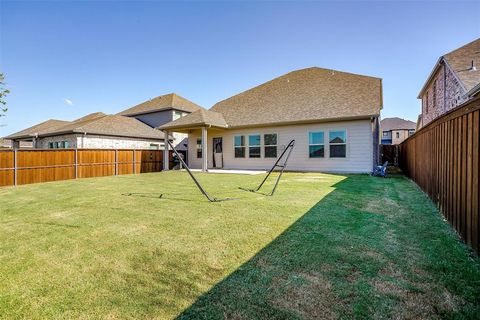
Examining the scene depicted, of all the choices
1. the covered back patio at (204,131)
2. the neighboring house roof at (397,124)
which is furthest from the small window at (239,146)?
the neighboring house roof at (397,124)

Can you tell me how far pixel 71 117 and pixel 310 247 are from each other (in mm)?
35210

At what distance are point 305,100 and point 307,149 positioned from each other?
11.3 ft

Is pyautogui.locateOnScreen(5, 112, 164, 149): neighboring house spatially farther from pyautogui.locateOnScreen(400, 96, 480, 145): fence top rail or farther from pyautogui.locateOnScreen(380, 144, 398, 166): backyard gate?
pyautogui.locateOnScreen(380, 144, 398, 166): backyard gate

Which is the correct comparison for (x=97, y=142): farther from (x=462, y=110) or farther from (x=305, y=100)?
(x=462, y=110)

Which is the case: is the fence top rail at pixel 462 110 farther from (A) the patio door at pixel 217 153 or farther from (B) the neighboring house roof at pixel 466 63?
(A) the patio door at pixel 217 153

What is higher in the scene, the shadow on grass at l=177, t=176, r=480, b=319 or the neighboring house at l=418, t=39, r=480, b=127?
the neighboring house at l=418, t=39, r=480, b=127

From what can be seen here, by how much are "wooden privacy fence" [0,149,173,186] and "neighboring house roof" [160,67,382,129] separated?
2.95 meters

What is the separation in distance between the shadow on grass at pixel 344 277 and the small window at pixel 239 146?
1207 centimetres

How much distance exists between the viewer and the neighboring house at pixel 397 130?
4797 cm

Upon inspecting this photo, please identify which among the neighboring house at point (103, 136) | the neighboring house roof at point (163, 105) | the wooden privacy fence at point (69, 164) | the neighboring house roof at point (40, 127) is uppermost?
the neighboring house roof at point (163, 105)

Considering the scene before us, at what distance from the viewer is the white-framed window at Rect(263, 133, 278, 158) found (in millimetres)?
14828

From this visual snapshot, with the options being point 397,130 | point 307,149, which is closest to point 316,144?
point 307,149

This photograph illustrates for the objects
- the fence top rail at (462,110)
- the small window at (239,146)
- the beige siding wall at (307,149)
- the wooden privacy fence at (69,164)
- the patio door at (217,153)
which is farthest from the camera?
the patio door at (217,153)

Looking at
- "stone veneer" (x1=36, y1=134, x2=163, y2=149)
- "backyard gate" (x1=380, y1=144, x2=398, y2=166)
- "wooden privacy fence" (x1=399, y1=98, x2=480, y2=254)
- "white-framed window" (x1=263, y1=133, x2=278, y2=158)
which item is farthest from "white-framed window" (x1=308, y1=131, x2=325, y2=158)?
"stone veneer" (x1=36, y1=134, x2=163, y2=149)
